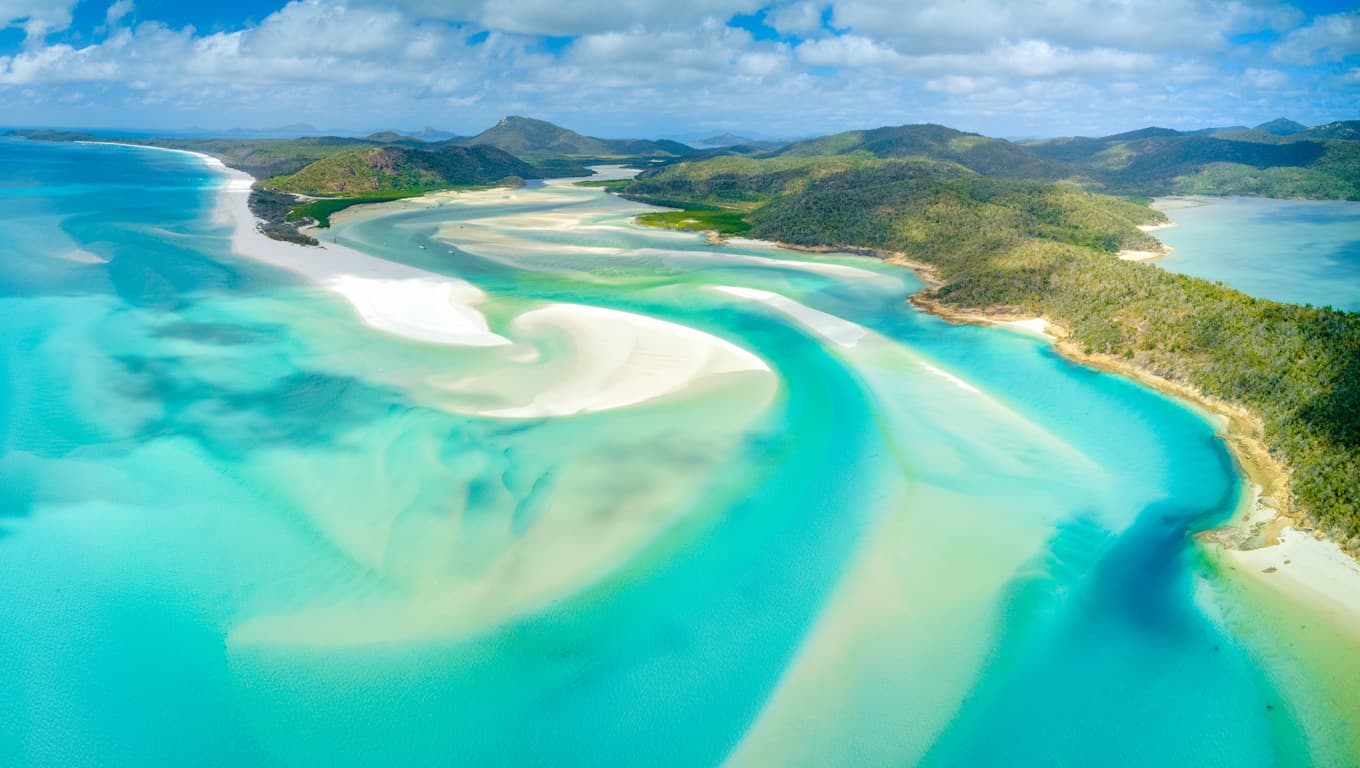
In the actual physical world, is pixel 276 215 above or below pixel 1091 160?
below

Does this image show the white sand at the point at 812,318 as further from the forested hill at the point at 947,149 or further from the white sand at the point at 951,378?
the forested hill at the point at 947,149

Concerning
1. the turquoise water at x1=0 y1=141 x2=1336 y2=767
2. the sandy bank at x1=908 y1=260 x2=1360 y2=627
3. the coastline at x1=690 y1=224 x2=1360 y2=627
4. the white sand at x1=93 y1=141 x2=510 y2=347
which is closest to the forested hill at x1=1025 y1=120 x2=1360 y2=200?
the coastline at x1=690 y1=224 x2=1360 y2=627

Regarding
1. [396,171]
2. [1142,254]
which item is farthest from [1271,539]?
[396,171]

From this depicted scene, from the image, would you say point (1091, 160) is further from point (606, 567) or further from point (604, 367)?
point (606, 567)

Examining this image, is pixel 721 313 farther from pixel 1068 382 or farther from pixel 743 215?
pixel 743 215

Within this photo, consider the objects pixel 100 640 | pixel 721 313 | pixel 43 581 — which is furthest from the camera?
pixel 721 313

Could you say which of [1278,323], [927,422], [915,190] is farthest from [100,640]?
[915,190]
